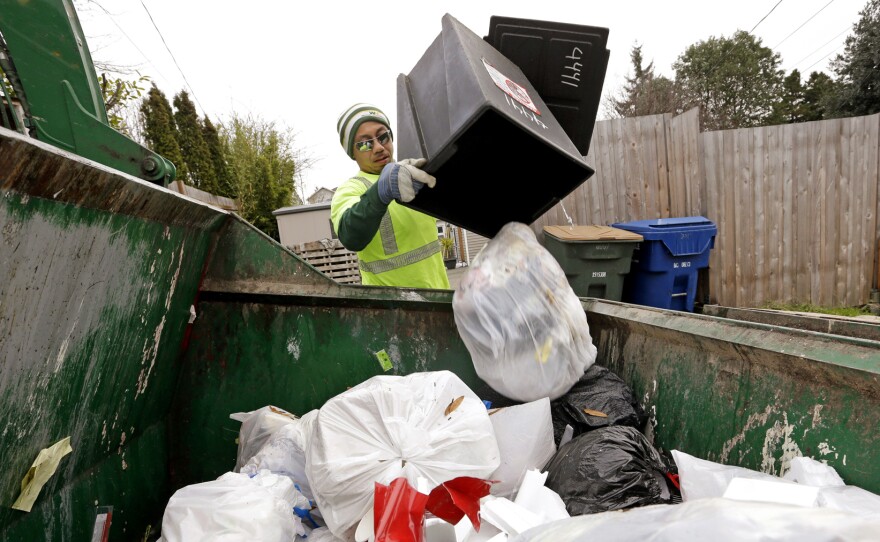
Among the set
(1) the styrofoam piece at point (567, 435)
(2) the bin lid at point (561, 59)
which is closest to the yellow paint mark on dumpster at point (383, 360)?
(1) the styrofoam piece at point (567, 435)

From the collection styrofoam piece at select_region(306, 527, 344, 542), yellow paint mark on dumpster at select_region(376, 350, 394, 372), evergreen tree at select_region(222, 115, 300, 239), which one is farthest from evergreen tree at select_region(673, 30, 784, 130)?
styrofoam piece at select_region(306, 527, 344, 542)

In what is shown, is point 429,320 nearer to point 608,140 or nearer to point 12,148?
point 12,148

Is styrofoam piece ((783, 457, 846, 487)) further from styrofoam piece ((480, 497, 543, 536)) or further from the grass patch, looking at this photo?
the grass patch

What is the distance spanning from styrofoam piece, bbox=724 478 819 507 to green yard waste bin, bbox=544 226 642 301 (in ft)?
11.1

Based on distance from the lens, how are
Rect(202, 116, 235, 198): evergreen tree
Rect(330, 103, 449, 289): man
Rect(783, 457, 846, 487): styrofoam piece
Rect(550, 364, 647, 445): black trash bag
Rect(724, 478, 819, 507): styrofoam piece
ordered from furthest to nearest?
1. Rect(202, 116, 235, 198): evergreen tree
2. Rect(330, 103, 449, 289): man
3. Rect(550, 364, 647, 445): black trash bag
4. Rect(783, 457, 846, 487): styrofoam piece
5. Rect(724, 478, 819, 507): styrofoam piece

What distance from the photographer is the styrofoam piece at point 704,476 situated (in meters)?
1.09

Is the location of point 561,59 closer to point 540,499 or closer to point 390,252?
point 390,252

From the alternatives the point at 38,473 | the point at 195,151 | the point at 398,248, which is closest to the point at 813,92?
the point at 195,151

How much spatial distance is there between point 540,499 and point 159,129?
1584cm

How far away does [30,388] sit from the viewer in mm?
1017

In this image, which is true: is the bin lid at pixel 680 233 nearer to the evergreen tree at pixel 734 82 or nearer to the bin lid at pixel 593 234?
the bin lid at pixel 593 234

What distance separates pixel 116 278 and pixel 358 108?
5.06 feet

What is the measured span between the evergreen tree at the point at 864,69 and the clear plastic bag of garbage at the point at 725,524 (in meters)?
18.2

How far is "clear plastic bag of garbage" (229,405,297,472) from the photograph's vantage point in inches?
67.4
